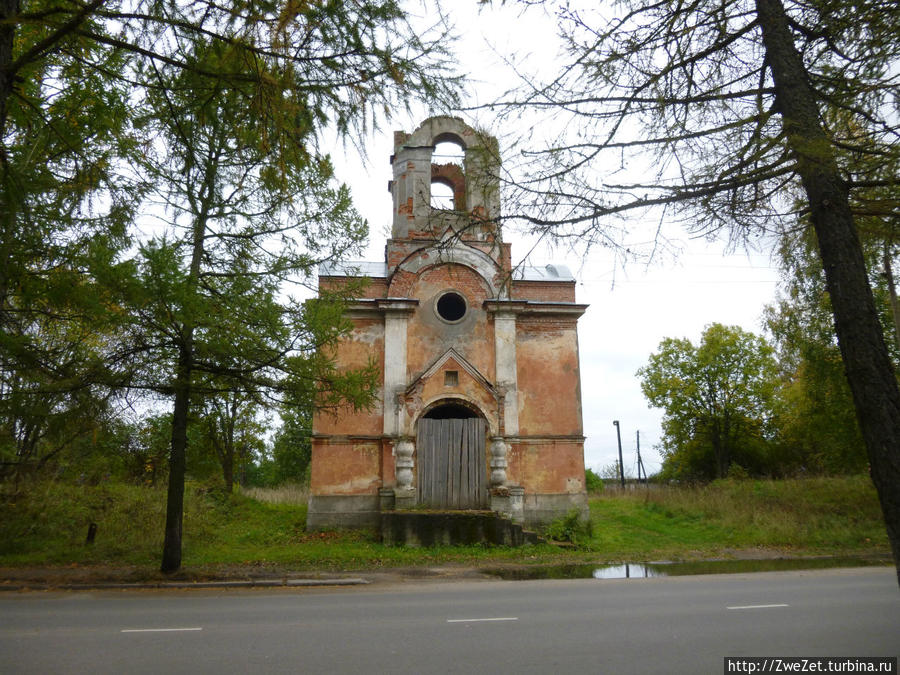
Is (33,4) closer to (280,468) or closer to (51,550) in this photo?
(51,550)

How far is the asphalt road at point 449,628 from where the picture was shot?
583cm

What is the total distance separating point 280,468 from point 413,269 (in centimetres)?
3289

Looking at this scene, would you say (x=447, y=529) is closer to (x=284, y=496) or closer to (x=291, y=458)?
(x=284, y=496)

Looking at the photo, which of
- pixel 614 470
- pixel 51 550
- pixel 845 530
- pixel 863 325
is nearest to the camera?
pixel 863 325

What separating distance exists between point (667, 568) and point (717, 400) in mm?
23748

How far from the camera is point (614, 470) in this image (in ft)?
193

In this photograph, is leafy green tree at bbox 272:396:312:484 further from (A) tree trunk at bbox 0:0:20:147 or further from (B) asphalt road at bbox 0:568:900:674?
(A) tree trunk at bbox 0:0:20:147

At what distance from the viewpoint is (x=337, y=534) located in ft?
53.2

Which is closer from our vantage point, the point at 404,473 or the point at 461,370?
the point at 404,473


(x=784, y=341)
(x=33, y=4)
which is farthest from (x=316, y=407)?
(x=784, y=341)

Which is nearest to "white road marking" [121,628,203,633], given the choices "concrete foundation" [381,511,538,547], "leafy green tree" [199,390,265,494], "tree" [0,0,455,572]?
"tree" [0,0,455,572]

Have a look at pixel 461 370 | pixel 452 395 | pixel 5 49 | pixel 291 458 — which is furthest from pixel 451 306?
pixel 291 458

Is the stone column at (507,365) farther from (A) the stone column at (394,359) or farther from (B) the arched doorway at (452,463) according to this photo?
(A) the stone column at (394,359)

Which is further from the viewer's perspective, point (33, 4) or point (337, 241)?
point (337, 241)
